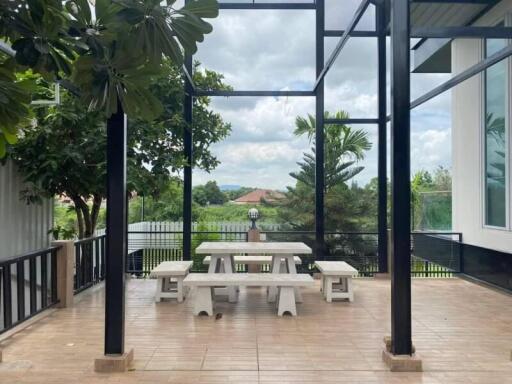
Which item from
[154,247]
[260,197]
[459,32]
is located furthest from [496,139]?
[260,197]

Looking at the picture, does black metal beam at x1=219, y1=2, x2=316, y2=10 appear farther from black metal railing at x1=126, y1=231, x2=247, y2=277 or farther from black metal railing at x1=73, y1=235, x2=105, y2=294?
black metal railing at x1=73, y1=235, x2=105, y2=294

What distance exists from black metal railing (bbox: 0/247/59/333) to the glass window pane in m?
5.90

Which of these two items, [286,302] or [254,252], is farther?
[254,252]

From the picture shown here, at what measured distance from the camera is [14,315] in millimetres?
4773

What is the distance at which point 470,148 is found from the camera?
711 cm

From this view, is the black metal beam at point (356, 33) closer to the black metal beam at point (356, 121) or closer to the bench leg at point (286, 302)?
the black metal beam at point (356, 121)

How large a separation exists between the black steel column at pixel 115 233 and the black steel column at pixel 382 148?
496cm

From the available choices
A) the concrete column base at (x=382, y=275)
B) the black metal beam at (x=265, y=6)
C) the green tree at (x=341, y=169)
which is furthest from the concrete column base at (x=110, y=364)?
the green tree at (x=341, y=169)

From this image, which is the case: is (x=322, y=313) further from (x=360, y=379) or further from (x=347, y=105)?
(x=347, y=105)

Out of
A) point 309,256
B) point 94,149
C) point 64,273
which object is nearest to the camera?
point 64,273

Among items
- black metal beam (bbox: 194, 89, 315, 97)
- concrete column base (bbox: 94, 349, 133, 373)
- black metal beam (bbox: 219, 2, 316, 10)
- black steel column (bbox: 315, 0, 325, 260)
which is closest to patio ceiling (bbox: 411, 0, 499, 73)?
black steel column (bbox: 315, 0, 325, 260)

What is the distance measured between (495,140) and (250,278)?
169 inches

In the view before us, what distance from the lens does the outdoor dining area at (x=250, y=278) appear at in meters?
4.68

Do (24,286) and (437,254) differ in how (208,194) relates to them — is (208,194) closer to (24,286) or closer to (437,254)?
(437,254)
